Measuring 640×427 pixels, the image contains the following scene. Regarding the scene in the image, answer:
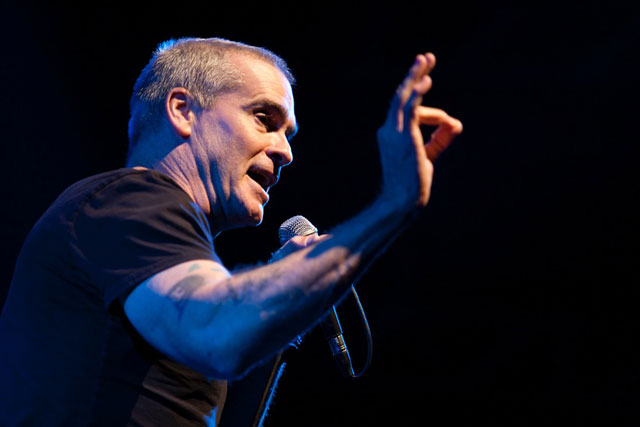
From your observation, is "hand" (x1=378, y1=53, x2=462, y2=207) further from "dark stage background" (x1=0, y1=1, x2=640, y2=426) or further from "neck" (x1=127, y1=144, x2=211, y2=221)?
"dark stage background" (x1=0, y1=1, x2=640, y2=426)

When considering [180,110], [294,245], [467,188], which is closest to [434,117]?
[180,110]

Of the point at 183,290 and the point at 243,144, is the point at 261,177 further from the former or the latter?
the point at 183,290

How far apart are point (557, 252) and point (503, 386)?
0.98m

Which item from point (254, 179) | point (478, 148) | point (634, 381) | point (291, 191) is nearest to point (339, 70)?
point (291, 191)

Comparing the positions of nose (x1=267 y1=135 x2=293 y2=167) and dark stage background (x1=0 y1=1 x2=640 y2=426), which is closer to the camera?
nose (x1=267 y1=135 x2=293 y2=167)

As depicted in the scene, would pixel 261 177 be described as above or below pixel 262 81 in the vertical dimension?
below

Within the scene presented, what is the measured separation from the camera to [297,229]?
1.81 m

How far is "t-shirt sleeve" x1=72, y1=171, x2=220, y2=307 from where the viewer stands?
830 millimetres

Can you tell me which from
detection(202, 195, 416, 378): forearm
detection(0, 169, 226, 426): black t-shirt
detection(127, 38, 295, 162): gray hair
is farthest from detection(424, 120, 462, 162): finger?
detection(127, 38, 295, 162): gray hair

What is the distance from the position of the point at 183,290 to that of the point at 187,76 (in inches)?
33.1

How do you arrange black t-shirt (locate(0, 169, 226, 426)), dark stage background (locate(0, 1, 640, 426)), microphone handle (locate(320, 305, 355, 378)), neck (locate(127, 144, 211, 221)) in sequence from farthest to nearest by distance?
1. dark stage background (locate(0, 1, 640, 426))
2. microphone handle (locate(320, 305, 355, 378))
3. neck (locate(127, 144, 211, 221))
4. black t-shirt (locate(0, 169, 226, 426))

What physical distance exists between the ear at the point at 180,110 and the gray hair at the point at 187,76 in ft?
0.06

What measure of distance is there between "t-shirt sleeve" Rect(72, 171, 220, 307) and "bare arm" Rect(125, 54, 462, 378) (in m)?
0.03

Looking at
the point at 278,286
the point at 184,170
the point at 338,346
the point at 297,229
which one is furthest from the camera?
the point at 297,229
